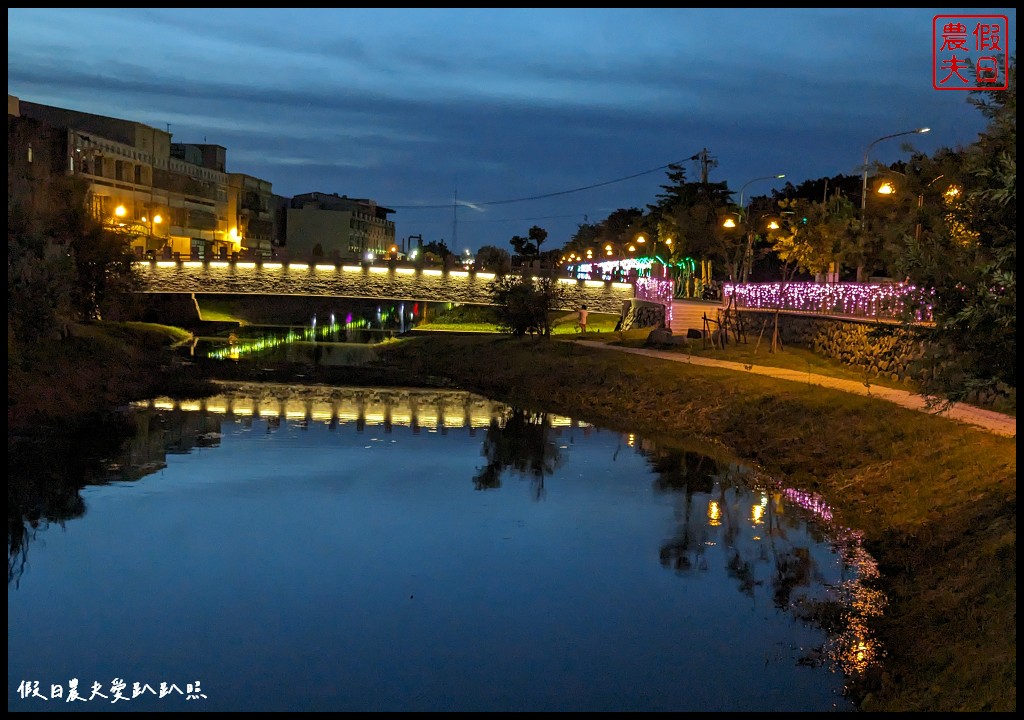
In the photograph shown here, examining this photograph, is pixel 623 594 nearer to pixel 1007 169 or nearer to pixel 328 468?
pixel 1007 169

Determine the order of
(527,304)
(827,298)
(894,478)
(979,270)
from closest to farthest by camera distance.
Answer: (979,270), (894,478), (827,298), (527,304)

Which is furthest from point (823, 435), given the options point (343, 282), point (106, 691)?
point (343, 282)

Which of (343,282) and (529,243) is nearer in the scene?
(343,282)

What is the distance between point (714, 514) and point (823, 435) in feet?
17.8

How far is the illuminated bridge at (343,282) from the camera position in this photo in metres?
69.3

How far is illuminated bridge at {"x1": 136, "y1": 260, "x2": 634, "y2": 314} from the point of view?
69.3 meters

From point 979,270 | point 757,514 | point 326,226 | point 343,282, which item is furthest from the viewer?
point 326,226

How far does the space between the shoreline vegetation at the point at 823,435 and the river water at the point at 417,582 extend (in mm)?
858

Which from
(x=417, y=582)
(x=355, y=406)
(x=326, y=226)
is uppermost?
(x=326, y=226)

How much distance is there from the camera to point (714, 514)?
23.3 m

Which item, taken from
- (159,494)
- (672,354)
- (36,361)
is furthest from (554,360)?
(159,494)

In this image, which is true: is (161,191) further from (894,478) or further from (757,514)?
(894,478)

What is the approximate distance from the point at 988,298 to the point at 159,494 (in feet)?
57.1

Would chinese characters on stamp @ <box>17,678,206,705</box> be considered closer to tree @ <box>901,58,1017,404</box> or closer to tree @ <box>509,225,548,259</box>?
tree @ <box>901,58,1017,404</box>
